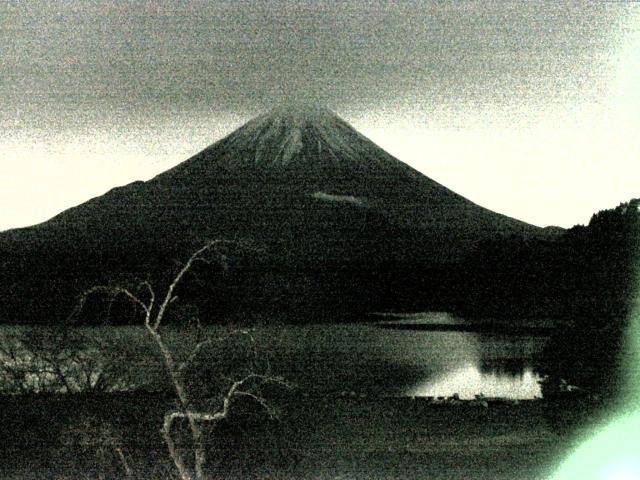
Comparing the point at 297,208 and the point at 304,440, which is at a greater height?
the point at 297,208

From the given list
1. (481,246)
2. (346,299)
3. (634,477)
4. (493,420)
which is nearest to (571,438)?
(493,420)

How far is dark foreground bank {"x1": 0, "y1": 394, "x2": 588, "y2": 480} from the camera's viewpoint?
7.80 metres

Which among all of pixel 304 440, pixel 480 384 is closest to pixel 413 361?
pixel 480 384

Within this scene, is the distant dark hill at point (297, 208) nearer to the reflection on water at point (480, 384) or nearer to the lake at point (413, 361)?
the lake at point (413, 361)

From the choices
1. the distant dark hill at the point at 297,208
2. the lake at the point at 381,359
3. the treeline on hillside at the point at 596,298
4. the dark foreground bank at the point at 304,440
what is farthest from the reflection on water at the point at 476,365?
the distant dark hill at the point at 297,208

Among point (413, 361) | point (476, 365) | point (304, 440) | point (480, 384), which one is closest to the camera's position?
point (304, 440)

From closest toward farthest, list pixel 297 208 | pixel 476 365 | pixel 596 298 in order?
pixel 596 298 → pixel 476 365 → pixel 297 208

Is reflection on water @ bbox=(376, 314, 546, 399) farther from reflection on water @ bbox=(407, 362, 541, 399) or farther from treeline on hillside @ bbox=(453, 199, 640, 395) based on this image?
treeline on hillside @ bbox=(453, 199, 640, 395)

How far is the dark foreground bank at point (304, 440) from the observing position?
7.80 meters

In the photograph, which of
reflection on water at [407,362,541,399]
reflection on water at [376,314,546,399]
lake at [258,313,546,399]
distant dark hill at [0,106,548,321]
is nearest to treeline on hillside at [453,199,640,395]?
reflection on water at [407,362,541,399]

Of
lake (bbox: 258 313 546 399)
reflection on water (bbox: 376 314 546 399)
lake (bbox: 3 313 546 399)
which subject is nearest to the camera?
lake (bbox: 3 313 546 399)

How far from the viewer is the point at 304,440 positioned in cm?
930

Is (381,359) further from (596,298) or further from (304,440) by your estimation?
(304,440)

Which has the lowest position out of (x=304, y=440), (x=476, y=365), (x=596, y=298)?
(x=476, y=365)
